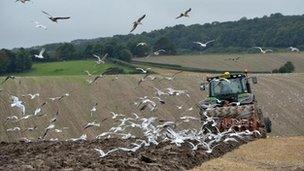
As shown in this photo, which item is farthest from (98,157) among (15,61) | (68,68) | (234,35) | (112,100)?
(234,35)

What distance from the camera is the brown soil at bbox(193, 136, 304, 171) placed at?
539 inches

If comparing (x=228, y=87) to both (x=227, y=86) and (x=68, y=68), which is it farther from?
(x=68, y=68)

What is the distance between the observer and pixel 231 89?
20625mm

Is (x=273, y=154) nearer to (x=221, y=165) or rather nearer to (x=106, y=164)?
(x=221, y=165)

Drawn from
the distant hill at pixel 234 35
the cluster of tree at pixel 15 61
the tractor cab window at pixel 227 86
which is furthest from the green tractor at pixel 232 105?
the distant hill at pixel 234 35

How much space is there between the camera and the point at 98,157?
13938 millimetres

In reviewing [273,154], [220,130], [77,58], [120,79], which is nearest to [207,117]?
[220,130]

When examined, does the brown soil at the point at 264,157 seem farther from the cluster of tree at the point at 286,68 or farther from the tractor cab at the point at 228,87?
the cluster of tree at the point at 286,68

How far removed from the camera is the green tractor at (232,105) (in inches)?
763

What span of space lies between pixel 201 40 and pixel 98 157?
49.8m

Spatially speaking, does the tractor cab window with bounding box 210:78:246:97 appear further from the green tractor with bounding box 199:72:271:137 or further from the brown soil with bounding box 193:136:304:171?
the brown soil with bounding box 193:136:304:171

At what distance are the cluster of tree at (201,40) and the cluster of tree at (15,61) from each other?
15.0 ft

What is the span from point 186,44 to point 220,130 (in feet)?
146

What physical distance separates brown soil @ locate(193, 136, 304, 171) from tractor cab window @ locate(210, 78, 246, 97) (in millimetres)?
2253
